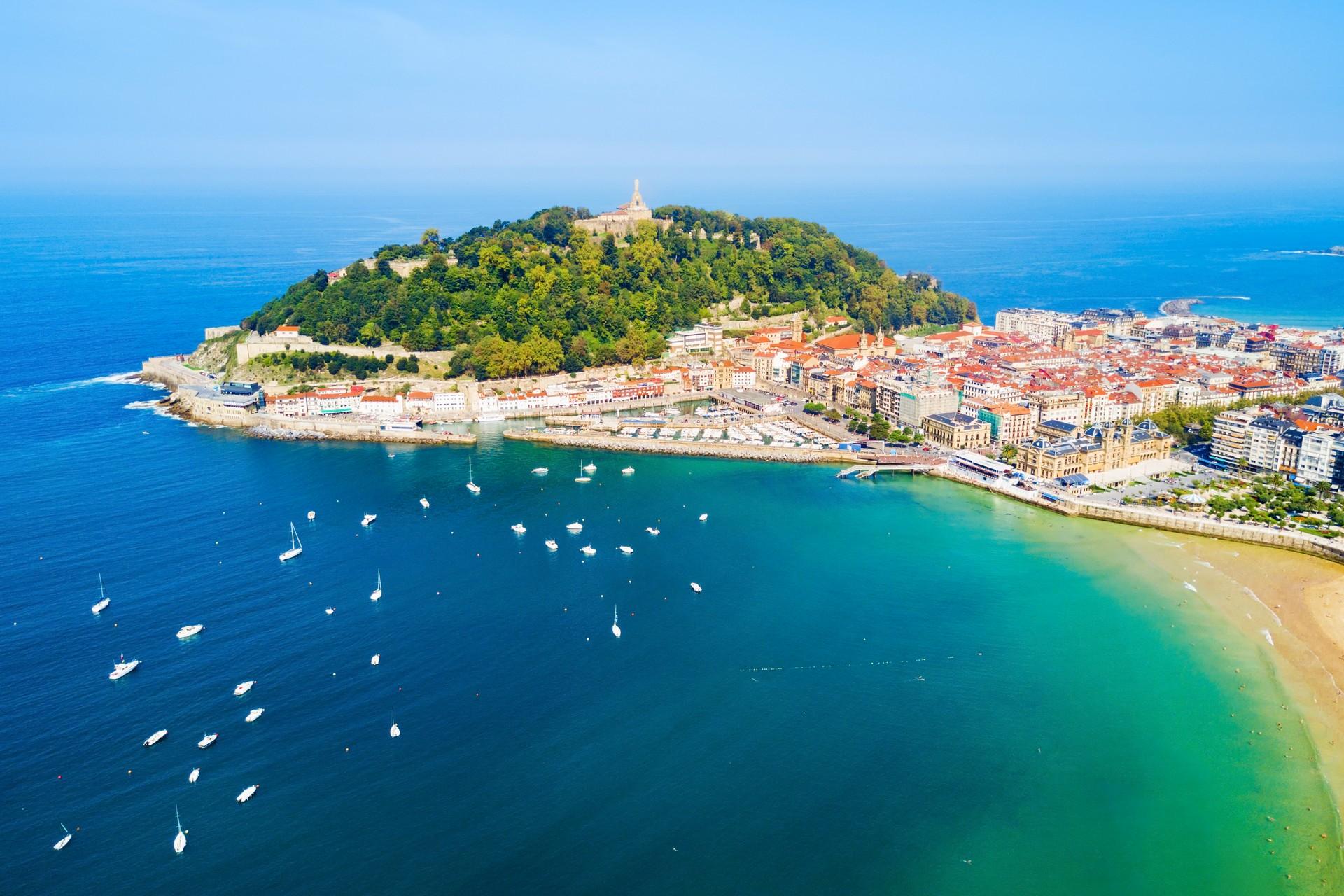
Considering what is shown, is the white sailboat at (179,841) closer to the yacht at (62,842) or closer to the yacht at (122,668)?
the yacht at (62,842)

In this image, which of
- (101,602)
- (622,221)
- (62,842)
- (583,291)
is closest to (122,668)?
(101,602)

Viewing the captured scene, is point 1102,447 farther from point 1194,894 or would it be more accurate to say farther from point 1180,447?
point 1194,894

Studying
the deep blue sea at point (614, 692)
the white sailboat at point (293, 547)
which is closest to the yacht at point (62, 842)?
the deep blue sea at point (614, 692)

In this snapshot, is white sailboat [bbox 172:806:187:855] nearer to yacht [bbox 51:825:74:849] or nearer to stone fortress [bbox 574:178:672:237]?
yacht [bbox 51:825:74:849]

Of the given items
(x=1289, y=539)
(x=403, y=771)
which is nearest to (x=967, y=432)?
(x=1289, y=539)

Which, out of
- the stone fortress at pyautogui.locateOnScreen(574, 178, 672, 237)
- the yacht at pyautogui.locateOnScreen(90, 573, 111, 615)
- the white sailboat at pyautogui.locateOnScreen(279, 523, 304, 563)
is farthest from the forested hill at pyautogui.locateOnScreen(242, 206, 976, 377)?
the yacht at pyautogui.locateOnScreen(90, 573, 111, 615)
